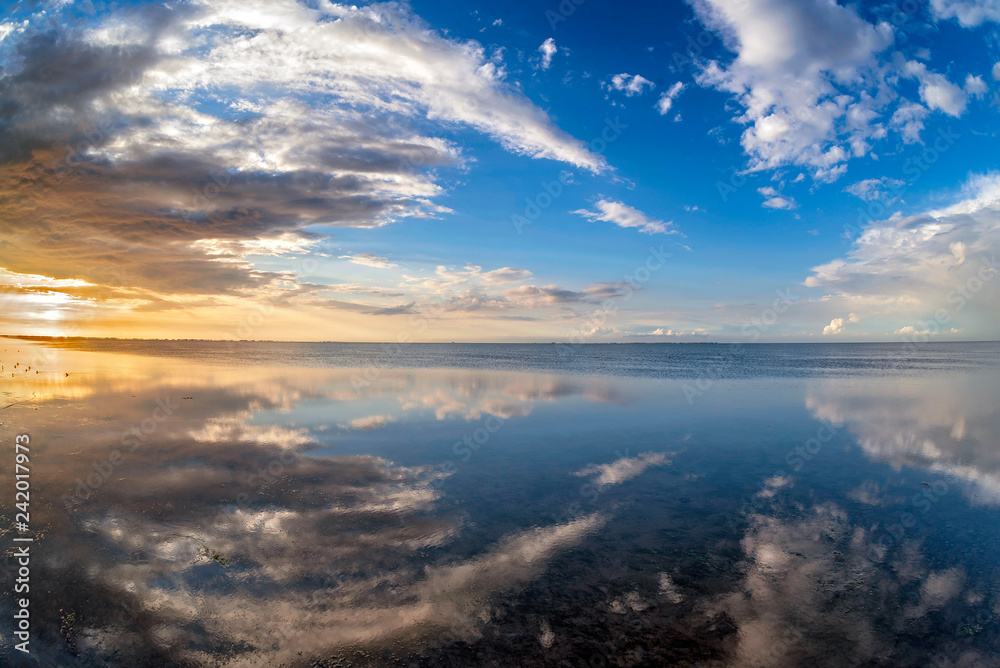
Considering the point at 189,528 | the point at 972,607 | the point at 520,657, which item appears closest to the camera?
the point at 520,657

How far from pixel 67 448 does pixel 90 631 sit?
48.9 ft

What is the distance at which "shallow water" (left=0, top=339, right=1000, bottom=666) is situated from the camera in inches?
279

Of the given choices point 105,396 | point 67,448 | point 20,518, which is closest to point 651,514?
point 20,518

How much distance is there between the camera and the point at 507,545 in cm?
1022

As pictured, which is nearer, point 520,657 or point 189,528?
point 520,657

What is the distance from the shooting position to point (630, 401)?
33.2 meters

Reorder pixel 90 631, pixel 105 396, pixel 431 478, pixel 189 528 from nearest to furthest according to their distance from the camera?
pixel 90 631 < pixel 189 528 < pixel 431 478 < pixel 105 396

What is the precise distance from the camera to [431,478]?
1513 centimetres

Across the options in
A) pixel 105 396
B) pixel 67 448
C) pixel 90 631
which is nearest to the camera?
pixel 90 631

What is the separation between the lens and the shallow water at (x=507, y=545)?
7.09 m

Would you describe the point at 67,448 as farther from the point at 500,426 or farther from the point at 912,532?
the point at 912,532

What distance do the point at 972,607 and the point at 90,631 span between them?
14.7 metres

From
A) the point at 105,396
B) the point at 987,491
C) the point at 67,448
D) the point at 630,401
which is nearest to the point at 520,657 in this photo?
the point at 987,491

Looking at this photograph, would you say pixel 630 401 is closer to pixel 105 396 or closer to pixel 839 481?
pixel 839 481
